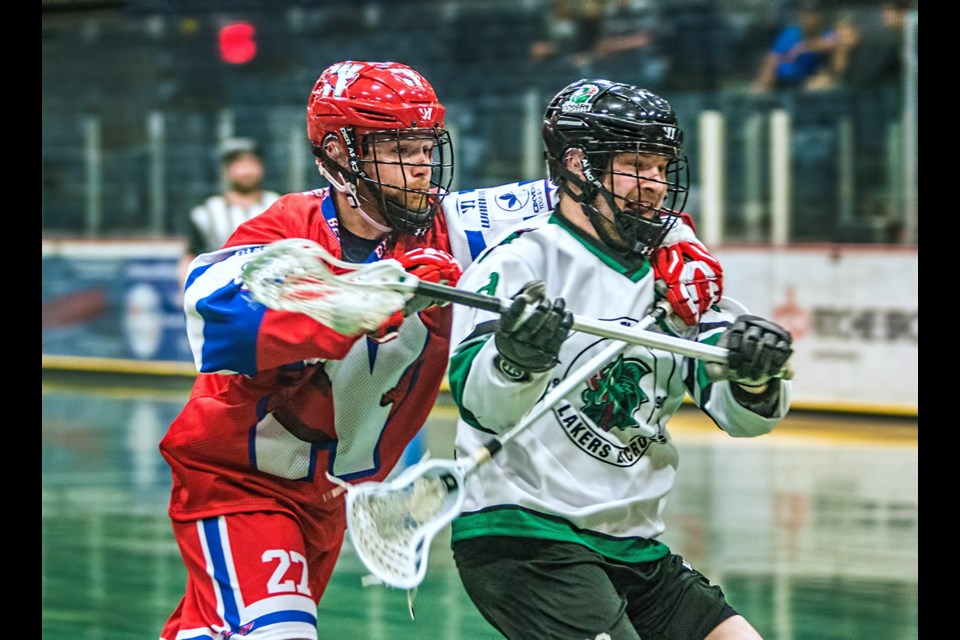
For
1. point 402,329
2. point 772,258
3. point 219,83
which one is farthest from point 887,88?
point 402,329

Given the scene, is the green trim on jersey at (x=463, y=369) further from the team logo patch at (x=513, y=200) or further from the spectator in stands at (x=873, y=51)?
the spectator in stands at (x=873, y=51)

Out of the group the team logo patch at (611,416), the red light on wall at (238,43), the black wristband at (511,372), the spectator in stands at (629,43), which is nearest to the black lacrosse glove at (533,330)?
the black wristband at (511,372)

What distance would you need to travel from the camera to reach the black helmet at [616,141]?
271 centimetres

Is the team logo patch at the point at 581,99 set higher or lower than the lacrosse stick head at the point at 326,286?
higher

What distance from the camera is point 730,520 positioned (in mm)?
6047

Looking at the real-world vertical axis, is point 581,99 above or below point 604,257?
above

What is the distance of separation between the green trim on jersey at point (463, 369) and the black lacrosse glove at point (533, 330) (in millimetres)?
117

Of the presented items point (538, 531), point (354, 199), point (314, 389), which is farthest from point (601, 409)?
point (354, 199)

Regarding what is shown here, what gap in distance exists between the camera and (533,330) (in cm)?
242

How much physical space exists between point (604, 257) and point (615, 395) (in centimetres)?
24

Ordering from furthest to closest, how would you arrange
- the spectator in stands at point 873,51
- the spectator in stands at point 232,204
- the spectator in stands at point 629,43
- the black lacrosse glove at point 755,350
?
the spectator in stands at point 629,43 → the spectator in stands at point 873,51 → the spectator in stands at point 232,204 → the black lacrosse glove at point 755,350

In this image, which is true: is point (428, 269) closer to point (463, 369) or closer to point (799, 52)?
point (463, 369)

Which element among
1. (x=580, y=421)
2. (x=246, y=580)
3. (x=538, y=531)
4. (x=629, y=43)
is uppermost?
(x=629, y=43)

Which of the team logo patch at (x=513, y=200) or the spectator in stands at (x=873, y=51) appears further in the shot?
the spectator in stands at (x=873, y=51)
